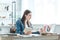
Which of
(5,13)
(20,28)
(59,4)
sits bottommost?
(20,28)

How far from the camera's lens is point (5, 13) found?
405 centimetres

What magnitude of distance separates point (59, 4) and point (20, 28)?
1570 mm

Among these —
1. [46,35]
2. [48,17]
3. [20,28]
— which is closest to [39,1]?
[48,17]

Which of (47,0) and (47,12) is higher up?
(47,0)

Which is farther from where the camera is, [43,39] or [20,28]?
[20,28]

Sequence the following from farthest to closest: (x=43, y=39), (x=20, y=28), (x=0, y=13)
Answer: (x=0, y=13), (x=20, y=28), (x=43, y=39)

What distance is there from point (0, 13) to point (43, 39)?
245 centimetres

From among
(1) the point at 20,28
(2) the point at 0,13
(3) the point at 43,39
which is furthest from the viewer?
(2) the point at 0,13

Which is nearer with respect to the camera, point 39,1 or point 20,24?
point 20,24

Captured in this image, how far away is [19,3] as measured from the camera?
4113mm

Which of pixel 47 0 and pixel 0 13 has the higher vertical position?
pixel 47 0

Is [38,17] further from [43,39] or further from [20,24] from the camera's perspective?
[43,39]

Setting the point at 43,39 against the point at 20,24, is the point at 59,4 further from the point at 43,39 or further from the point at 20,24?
the point at 43,39

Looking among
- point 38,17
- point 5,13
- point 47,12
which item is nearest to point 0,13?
point 5,13
